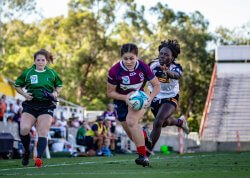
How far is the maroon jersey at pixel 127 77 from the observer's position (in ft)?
35.2

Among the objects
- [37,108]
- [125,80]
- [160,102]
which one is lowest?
[37,108]

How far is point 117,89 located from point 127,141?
18.4 metres

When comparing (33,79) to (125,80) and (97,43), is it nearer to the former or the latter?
(125,80)

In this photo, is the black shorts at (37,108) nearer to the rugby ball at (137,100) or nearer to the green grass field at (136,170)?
the green grass field at (136,170)

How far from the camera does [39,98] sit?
39.0 ft

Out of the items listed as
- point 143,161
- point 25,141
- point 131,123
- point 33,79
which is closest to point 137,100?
point 131,123

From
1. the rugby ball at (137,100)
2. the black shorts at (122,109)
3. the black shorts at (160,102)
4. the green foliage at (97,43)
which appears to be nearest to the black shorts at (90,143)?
the black shorts at (160,102)

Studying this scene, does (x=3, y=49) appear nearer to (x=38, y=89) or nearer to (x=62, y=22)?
(x=62, y=22)

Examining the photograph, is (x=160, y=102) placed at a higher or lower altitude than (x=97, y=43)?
lower

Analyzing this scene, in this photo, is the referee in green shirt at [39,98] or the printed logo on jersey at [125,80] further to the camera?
the referee in green shirt at [39,98]

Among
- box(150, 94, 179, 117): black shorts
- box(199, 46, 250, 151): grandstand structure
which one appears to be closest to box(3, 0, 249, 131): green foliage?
box(199, 46, 250, 151): grandstand structure

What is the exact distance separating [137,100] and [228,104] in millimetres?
32055

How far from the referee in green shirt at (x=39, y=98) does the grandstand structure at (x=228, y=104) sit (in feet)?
71.9

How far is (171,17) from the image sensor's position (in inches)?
2736
